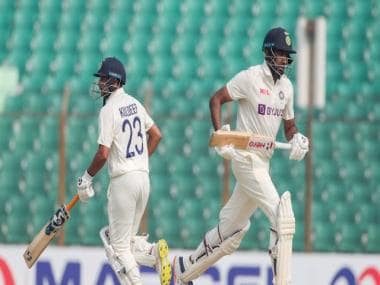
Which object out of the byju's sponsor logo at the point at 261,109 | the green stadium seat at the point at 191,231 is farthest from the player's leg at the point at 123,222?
the green stadium seat at the point at 191,231

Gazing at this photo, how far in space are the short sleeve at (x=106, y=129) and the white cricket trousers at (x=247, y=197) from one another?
83 centimetres

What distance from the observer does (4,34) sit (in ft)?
43.7

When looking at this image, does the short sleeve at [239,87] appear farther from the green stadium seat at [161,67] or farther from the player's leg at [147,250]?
the green stadium seat at [161,67]

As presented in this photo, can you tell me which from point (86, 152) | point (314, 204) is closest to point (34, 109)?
point (86, 152)

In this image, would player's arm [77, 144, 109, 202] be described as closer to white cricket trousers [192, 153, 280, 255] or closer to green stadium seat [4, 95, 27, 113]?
white cricket trousers [192, 153, 280, 255]

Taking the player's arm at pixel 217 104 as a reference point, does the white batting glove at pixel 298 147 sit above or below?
below

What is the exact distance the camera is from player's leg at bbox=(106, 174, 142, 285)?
7.61 m

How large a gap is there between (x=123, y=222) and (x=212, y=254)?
2.28 ft

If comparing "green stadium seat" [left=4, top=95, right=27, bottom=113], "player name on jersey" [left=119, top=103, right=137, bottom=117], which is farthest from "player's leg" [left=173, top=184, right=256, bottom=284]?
"green stadium seat" [left=4, top=95, right=27, bottom=113]

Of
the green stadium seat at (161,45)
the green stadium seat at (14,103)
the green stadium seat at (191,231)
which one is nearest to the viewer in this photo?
the green stadium seat at (191,231)

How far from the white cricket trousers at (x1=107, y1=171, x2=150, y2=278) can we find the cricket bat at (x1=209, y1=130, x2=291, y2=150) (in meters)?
0.54

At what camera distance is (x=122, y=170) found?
7.59 m

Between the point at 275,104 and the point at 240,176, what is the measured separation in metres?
0.52

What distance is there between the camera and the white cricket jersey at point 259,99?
770 centimetres
